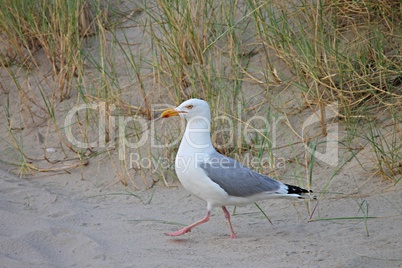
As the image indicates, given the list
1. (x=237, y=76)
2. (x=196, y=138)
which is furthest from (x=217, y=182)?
(x=237, y=76)

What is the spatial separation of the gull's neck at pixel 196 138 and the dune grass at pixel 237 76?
30.0 inches

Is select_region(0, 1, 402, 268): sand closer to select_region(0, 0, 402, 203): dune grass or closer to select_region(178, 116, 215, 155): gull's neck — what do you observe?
select_region(0, 0, 402, 203): dune grass

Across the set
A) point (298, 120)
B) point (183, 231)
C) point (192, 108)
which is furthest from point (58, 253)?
point (298, 120)

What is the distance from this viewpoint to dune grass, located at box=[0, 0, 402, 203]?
5.82 meters

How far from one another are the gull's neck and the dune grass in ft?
2.50

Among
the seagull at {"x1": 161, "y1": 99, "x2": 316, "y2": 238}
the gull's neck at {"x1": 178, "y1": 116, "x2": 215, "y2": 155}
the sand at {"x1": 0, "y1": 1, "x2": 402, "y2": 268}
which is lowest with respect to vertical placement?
the sand at {"x1": 0, "y1": 1, "x2": 402, "y2": 268}

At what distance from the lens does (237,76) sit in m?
6.16

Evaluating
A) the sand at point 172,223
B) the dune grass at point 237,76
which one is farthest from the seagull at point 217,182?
the dune grass at point 237,76

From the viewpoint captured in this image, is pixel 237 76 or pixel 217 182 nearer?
pixel 217 182

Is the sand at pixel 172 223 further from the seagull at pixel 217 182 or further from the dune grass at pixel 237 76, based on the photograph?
the seagull at pixel 217 182

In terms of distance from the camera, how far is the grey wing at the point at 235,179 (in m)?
4.55

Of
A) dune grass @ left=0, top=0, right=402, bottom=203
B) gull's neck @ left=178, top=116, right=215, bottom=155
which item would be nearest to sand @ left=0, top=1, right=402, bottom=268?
dune grass @ left=0, top=0, right=402, bottom=203

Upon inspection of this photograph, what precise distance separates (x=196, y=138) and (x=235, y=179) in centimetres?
44

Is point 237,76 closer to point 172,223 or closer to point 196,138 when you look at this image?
point 196,138
